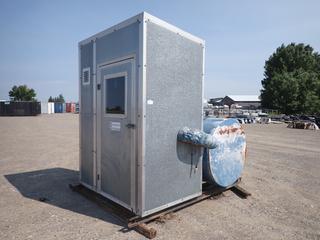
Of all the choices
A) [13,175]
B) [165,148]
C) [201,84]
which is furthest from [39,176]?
[201,84]

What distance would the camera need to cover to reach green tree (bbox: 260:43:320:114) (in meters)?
32.3

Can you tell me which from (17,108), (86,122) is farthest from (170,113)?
(17,108)

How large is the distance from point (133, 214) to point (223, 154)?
1.92m

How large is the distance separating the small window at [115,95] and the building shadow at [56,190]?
155 cm

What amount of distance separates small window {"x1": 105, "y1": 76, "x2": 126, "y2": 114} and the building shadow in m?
1.55

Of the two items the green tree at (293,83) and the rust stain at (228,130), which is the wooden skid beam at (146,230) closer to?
the rust stain at (228,130)

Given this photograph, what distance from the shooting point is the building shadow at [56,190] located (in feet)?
12.2

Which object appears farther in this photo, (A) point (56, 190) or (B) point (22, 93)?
(B) point (22, 93)

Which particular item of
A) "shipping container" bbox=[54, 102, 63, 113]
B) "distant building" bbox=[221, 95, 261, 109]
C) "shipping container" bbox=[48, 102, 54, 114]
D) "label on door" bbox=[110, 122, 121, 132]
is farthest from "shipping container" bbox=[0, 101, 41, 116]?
"distant building" bbox=[221, 95, 261, 109]

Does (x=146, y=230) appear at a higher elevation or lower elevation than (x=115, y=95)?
lower

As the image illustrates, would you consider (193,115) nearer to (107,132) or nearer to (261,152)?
(107,132)

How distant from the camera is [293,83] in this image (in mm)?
32094

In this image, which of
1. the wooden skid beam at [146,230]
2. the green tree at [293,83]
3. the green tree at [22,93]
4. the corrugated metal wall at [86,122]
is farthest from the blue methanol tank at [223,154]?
the green tree at [22,93]

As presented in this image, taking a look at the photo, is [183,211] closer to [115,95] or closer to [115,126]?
[115,126]
